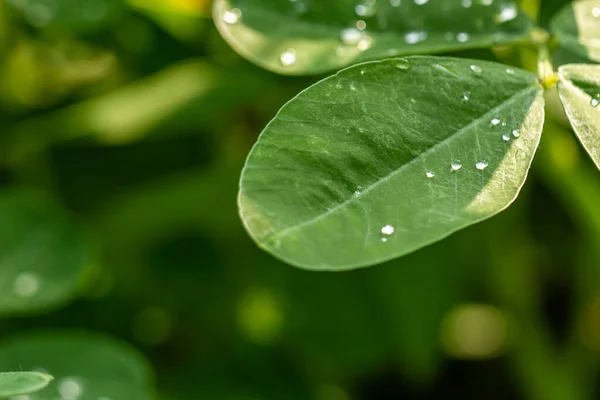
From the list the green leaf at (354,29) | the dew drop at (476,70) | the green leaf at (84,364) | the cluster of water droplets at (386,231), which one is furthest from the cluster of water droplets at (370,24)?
the green leaf at (84,364)

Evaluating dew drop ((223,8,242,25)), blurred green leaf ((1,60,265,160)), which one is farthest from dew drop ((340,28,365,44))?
blurred green leaf ((1,60,265,160))

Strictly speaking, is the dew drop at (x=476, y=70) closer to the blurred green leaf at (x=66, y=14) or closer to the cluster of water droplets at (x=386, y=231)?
the cluster of water droplets at (x=386, y=231)

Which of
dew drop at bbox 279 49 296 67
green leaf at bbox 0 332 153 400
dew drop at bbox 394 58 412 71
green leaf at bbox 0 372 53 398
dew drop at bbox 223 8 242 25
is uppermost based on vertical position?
dew drop at bbox 223 8 242 25

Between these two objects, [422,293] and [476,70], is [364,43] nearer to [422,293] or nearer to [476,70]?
[476,70]

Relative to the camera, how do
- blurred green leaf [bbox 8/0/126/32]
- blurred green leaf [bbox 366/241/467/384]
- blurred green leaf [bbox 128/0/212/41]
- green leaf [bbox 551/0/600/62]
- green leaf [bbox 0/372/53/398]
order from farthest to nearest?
blurred green leaf [bbox 366/241/467/384], blurred green leaf [bbox 128/0/212/41], blurred green leaf [bbox 8/0/126/32], green leaf [bbox 551/0/600/62], green leaf [bbox 0/372/53/398]

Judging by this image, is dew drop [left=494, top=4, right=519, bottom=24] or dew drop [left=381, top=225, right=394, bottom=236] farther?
dew drop [left=494, top=4, right=519, bottom=24]

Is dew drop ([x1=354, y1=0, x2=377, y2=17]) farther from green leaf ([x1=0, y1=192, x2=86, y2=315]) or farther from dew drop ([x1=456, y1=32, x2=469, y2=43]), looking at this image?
green leaf ([x1=0, y1=192, x2=86, y2=315])

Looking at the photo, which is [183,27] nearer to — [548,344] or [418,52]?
[418,52]
